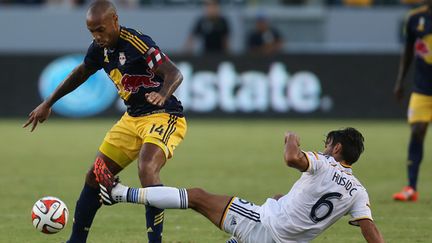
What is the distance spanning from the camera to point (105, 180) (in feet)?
26.1

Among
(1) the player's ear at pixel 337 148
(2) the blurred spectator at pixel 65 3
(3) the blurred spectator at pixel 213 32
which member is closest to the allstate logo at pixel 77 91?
(3) the blurred spectator at pixel 213 32

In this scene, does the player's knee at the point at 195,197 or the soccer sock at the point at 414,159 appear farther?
the soccer sock at the point at 414,159

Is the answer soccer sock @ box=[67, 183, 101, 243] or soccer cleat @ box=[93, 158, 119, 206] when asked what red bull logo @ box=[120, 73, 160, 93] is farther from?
soccer sock @ box=[67, 183, 101, 243]

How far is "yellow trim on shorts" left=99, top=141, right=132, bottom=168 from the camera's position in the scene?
8.48 m

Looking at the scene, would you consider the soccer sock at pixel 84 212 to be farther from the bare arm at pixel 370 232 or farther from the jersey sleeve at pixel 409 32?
the jersey sleeve at pixel 409 32

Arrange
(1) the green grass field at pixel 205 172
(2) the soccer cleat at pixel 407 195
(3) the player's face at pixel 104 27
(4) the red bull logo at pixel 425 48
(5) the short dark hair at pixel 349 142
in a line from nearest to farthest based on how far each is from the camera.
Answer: (5) the short dark hair at pixel 349 142
(3) the player's face at pixel 104 27
(1) the green grass field at pixel 205 172
(2) the soccer cleat at pixel 407 195
(4) the red bull logo at pixel 425 48

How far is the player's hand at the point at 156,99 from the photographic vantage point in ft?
26.1

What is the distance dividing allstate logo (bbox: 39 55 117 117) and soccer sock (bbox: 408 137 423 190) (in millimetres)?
11528

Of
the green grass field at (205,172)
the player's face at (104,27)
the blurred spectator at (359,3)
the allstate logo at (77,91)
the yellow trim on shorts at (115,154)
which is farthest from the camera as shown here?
the blurred spectator at (359,3)

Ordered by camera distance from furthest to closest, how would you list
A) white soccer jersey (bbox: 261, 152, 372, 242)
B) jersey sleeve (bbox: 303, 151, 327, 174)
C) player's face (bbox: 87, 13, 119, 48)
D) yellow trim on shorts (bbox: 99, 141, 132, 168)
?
yellow trim on shorts (bbox: 99, 141, 132, 168) < player's face (bbox: 87, 13, 119, 48) < white soccer jersey (bbox: 261, 152, 372, 242) < jersey sleeve (bbox: 303, 151, 327, 174)

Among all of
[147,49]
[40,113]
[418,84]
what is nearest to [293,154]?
[147,49]

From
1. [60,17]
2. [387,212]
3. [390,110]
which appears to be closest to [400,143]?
[390,110]

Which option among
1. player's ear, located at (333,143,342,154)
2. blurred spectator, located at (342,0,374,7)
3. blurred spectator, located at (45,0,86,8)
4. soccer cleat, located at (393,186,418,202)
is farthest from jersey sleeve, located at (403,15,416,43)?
blurred spectator, located at (45,0,86,8)

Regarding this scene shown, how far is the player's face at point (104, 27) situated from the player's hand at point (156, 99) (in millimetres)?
666
